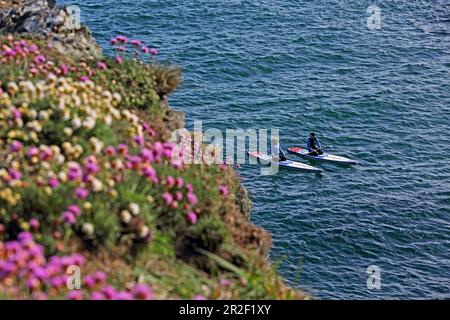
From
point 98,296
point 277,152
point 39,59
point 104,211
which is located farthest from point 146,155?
point 277,152

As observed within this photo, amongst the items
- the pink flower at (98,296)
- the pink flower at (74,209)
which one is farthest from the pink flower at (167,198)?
the pink flower at (98,296)

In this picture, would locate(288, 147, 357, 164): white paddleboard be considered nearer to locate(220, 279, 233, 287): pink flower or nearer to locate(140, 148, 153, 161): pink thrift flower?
locate(140, 148, 153, 161): pink thrift flower

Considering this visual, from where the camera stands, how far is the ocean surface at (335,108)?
2650 centimetres

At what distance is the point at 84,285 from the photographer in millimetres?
7656

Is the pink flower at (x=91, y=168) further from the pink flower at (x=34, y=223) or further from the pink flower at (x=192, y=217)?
the pink flower at (x=192, y=217)

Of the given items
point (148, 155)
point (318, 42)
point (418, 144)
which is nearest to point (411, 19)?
point (318, 42)

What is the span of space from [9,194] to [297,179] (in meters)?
25.8

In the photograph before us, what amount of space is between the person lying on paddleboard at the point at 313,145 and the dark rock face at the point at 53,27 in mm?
19993

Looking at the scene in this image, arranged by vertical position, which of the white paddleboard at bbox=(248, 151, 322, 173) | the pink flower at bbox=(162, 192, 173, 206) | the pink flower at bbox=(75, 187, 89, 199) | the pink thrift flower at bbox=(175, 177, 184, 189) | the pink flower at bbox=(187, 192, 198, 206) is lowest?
the white paddleboard at bbox=(248, 151, 322, 173)

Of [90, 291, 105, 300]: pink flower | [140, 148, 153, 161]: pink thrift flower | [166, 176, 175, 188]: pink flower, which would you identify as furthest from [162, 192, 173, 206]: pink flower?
[90, 291, 105, 300]: pink flower

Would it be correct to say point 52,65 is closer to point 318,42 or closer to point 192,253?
point 192,253

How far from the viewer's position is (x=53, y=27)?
14.3m

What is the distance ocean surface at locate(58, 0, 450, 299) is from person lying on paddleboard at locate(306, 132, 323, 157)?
91cm

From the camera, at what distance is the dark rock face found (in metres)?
13.5
